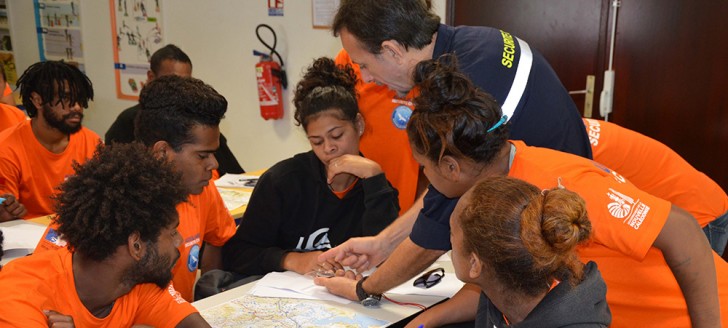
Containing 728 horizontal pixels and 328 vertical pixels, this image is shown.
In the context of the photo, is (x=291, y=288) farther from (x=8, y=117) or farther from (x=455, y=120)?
→ (x=8, y=117)

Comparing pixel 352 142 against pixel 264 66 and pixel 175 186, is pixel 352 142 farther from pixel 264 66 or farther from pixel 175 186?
pixel 264 66

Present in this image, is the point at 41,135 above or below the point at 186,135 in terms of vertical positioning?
below

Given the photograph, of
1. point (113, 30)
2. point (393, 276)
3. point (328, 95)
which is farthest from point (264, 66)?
point (393, 276)

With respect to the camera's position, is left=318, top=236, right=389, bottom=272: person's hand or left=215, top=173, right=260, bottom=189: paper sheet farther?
left=215, top=173, right=260, bottom=189: paper sheet

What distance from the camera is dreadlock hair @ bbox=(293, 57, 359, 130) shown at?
2451 mm

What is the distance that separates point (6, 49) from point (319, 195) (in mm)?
5938

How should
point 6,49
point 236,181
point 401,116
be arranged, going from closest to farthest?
point 401,116
point 236,181
point 6,49

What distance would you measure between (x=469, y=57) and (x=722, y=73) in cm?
231

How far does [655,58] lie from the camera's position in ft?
12.2

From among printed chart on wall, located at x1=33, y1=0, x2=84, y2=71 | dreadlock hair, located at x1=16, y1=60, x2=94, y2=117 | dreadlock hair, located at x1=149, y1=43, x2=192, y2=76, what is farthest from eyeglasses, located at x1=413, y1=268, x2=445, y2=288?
printed chart on wall, located at x1=33, y1=0, x2=84, y2=71

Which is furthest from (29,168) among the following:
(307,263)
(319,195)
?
(307,263)

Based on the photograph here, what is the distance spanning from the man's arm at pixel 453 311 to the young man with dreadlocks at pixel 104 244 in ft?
2.20

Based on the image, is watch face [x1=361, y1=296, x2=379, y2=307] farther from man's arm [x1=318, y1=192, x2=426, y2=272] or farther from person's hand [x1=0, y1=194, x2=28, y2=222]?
person's hand [x1=0, y1=194, x2=28, y2=222]

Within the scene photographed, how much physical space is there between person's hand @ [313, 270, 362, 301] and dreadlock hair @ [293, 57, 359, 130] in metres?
0.61
